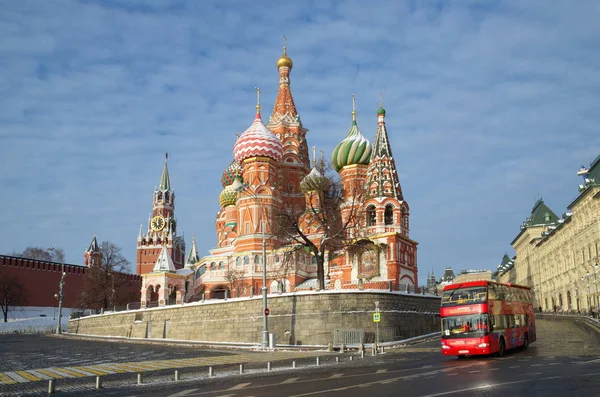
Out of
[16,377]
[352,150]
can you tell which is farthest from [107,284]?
[16,377]

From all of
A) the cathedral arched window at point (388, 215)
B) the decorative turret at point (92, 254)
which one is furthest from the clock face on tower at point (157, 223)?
the cathedral arched window at point (388, 215)

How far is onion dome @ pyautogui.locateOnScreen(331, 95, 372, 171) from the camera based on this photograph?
58.4 m

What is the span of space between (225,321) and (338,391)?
25.8 meters

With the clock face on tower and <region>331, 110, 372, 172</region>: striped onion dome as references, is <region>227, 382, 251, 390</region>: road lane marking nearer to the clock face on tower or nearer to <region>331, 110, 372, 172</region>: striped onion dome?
<region>331, 110, 372, 172</region>: striped onion dome

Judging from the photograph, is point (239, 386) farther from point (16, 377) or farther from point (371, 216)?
point (371, 216)

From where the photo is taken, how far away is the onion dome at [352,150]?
192 ft

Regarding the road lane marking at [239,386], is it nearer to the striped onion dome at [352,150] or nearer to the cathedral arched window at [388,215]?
the cathedral arched window at [388,215]

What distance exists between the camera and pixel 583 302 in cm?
5741

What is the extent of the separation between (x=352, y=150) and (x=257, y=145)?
9814mm

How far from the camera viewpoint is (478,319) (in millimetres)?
21938

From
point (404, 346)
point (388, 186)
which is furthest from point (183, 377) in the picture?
point (388, 186)

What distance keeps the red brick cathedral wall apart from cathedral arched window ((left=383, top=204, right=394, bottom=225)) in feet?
146

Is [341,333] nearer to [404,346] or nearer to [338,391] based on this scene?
[404,346]

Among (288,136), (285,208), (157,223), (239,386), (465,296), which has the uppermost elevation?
(288,136)
